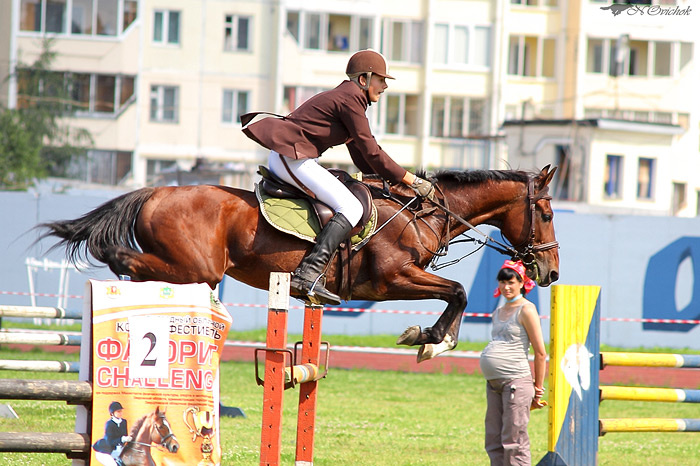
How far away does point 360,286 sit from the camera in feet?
21.0

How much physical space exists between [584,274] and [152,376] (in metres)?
13.5

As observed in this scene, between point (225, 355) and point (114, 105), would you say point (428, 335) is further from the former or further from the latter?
point (114, 105)

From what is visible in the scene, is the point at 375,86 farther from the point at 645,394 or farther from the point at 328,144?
the point at 645,394

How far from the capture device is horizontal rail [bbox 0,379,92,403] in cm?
468

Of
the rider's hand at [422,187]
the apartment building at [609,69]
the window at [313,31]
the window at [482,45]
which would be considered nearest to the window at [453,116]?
the window at [482,45]

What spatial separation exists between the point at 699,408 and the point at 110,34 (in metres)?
31.8

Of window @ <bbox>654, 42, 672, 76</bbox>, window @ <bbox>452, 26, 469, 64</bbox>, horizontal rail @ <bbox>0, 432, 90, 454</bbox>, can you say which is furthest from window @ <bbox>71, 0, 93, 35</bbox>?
horizontal rail @ <bbox>0, 432, 90, 454</bbox>

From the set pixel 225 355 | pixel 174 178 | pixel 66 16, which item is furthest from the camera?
pixel 66 16

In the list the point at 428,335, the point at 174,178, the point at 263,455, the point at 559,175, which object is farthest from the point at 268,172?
the point at 559,175

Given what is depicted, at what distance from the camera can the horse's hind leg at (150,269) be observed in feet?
19.7

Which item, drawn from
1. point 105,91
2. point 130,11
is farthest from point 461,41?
point 105,91

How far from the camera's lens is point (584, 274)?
17.2m

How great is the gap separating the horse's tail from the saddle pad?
31.2 inches

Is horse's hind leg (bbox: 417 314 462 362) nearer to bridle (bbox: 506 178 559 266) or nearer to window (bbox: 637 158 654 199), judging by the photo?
bridle (bbox: 506 178 559 266)
